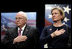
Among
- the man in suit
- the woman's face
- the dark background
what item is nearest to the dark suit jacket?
the man in suit

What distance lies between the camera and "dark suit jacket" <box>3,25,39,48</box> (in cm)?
440

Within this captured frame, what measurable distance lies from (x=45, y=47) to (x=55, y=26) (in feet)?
1.31

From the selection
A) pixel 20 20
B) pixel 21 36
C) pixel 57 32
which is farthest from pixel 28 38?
pixel 57 32

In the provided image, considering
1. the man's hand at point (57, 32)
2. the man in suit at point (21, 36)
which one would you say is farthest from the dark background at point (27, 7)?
the man's hand at point (57, 32)

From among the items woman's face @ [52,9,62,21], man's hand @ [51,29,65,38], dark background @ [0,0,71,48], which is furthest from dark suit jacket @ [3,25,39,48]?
woman's face @ [52,9,62,21]

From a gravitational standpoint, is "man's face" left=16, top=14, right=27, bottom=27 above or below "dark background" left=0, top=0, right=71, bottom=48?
below

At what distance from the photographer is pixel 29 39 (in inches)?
173

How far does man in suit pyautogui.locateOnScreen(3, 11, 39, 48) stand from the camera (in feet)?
14.4

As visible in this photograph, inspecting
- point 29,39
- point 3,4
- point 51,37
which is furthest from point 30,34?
point 3,4

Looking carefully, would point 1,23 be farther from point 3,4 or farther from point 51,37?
point 51,37

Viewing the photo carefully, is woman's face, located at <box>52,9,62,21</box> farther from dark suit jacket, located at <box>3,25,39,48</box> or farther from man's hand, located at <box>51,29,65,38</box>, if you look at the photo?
dark suit jacket, located at <box>3,25,39,48</box>

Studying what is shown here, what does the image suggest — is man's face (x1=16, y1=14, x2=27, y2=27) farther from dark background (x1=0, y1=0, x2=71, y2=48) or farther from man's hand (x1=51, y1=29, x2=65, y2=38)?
man's hand (x1=51, y1=29, x2=65, y2=38)

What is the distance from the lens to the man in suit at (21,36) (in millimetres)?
4398

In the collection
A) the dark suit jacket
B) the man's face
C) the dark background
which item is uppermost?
the dark background
